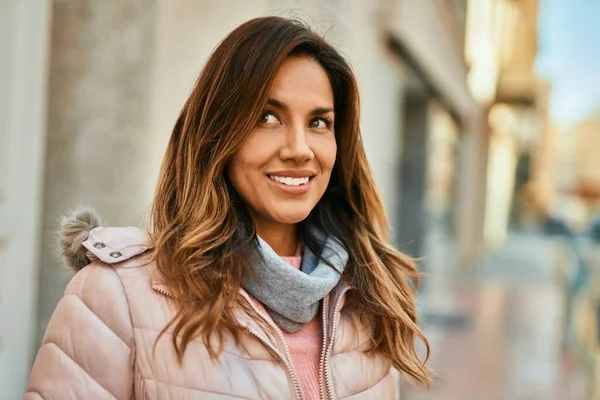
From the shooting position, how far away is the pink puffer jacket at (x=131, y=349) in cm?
131

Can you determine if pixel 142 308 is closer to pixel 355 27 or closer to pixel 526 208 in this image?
pixel 355 27

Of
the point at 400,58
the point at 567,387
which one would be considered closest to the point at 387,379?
the point at 567,387

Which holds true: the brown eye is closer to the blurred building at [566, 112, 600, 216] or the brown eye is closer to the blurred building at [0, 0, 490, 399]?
the blurred building at [0, 0, 490, 399]

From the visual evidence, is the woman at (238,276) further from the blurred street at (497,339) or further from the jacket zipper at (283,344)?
the blurred street at (497,339)

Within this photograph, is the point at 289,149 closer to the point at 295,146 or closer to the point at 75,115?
the point at 295,146

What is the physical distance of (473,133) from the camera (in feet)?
50.9

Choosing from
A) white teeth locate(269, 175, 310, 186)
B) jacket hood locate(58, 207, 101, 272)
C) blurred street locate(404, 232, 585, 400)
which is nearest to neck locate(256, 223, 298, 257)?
white teeth locate(269, 175, 310, 186)

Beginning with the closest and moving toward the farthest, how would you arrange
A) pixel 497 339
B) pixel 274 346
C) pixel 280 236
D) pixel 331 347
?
pixel 274 346 < pixel 331 347 < pixel 280 236 < pixel 497 339

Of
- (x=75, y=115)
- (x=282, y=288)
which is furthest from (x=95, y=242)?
(x=75, y=115)

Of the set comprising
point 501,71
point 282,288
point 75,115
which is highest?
point 501,71

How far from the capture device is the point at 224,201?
4.87 feet

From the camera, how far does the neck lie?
5.32 ft

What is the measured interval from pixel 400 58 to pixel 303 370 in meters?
6.38

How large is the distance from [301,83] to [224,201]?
12.1 inches
